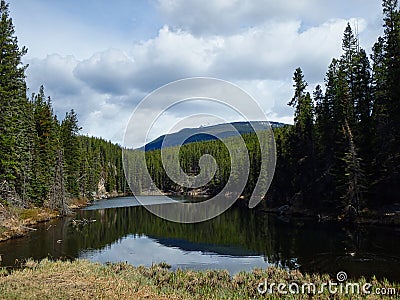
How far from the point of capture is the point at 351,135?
1703 inches

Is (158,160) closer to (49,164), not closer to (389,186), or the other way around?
(49,164)

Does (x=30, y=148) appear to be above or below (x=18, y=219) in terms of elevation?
above

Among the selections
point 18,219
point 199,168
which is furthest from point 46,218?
point 199,168

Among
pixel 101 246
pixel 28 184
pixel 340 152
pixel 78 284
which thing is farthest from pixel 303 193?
pixel 78 284

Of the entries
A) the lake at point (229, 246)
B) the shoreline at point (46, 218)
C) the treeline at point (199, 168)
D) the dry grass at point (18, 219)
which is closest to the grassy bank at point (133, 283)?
the lake at point (229, 246)

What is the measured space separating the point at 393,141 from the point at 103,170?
111249 millimetres

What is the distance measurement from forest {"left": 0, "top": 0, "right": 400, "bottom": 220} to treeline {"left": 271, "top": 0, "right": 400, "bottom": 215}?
4.6 inches

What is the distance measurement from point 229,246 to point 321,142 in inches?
1080

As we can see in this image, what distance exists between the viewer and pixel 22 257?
28000mm

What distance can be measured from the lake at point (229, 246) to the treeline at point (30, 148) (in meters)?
6.53

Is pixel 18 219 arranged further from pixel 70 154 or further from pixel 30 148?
pixel 70 154

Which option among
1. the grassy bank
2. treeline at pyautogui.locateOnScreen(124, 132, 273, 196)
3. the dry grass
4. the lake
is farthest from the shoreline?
treeline at pyautogui.locateOnScreen(124, 132, 273, 196)

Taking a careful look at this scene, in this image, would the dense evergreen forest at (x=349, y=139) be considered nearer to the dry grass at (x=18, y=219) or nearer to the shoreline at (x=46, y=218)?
the shoreline at (x=46, y=218)

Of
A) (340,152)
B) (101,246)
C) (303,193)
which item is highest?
(340,152)
